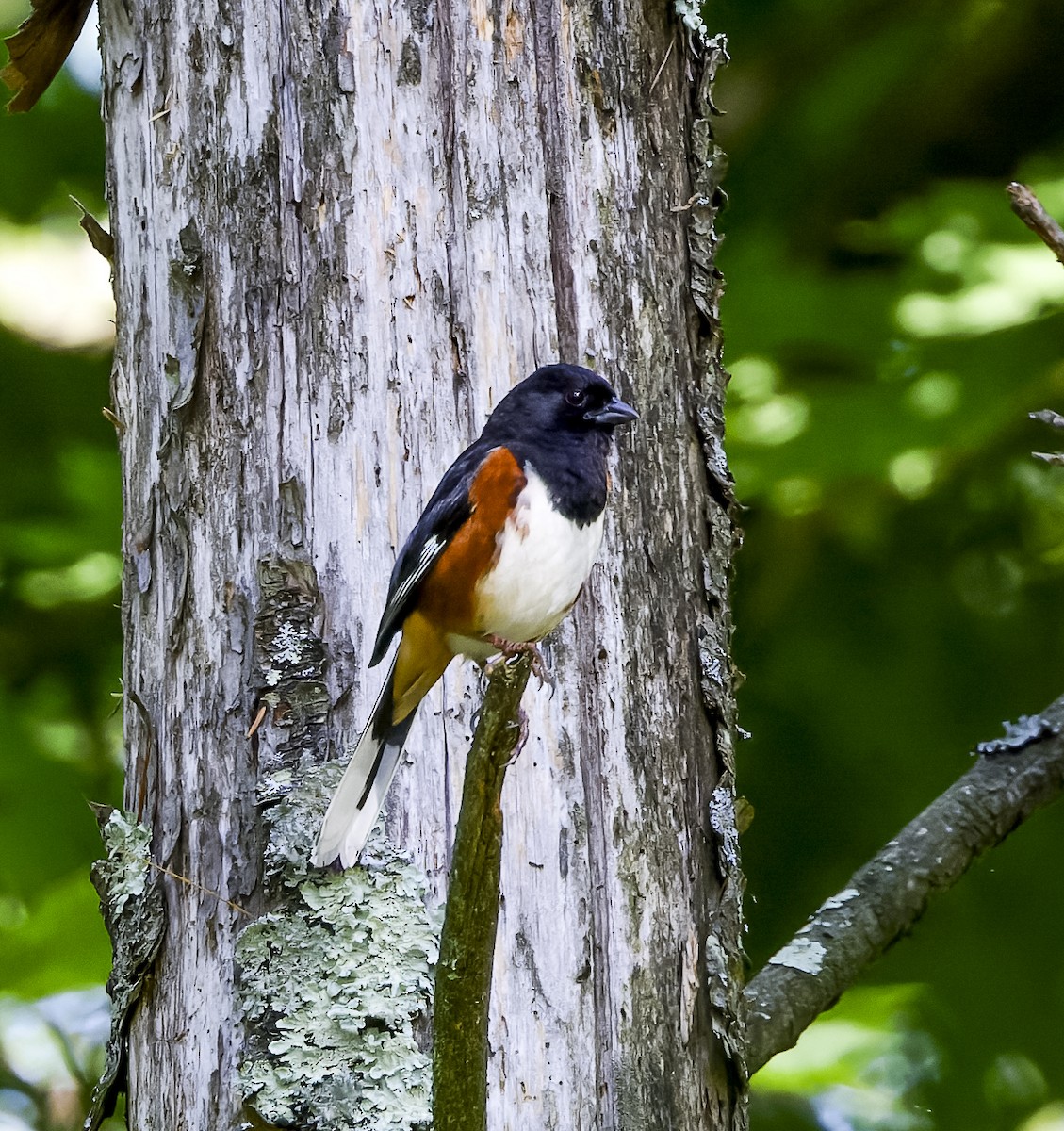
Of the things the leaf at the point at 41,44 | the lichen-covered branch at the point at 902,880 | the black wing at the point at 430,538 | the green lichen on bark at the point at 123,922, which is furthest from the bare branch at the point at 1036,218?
the leaf at the point at 41,44

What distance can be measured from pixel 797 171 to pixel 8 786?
2448 millimetres

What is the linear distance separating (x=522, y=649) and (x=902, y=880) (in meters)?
1.11

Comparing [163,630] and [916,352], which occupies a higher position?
[916,352]

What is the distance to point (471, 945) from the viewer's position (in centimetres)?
139

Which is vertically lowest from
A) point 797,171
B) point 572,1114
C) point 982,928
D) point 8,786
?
point 572,1114

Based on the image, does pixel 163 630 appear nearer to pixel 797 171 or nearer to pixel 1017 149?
pixel 797 171

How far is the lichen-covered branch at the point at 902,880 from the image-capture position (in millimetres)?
2480

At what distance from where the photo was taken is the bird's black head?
206 cm

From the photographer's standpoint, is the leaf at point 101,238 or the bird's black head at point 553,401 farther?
the leaf at point 101,238

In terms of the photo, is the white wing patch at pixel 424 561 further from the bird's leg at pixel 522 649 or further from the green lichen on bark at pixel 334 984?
the green lichen on bark at pixel 334 984

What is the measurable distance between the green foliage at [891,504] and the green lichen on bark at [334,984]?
1.58 m

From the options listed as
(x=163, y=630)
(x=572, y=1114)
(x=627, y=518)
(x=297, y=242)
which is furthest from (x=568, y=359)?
(x=572, y=1114)

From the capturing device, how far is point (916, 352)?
3.29 meters

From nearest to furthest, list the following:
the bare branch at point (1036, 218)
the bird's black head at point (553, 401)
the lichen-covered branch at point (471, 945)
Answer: the lichen-covered branch at point (471, 945) < the bare branch at point (1036, 218) < the bird's black head at point (553, 401)
